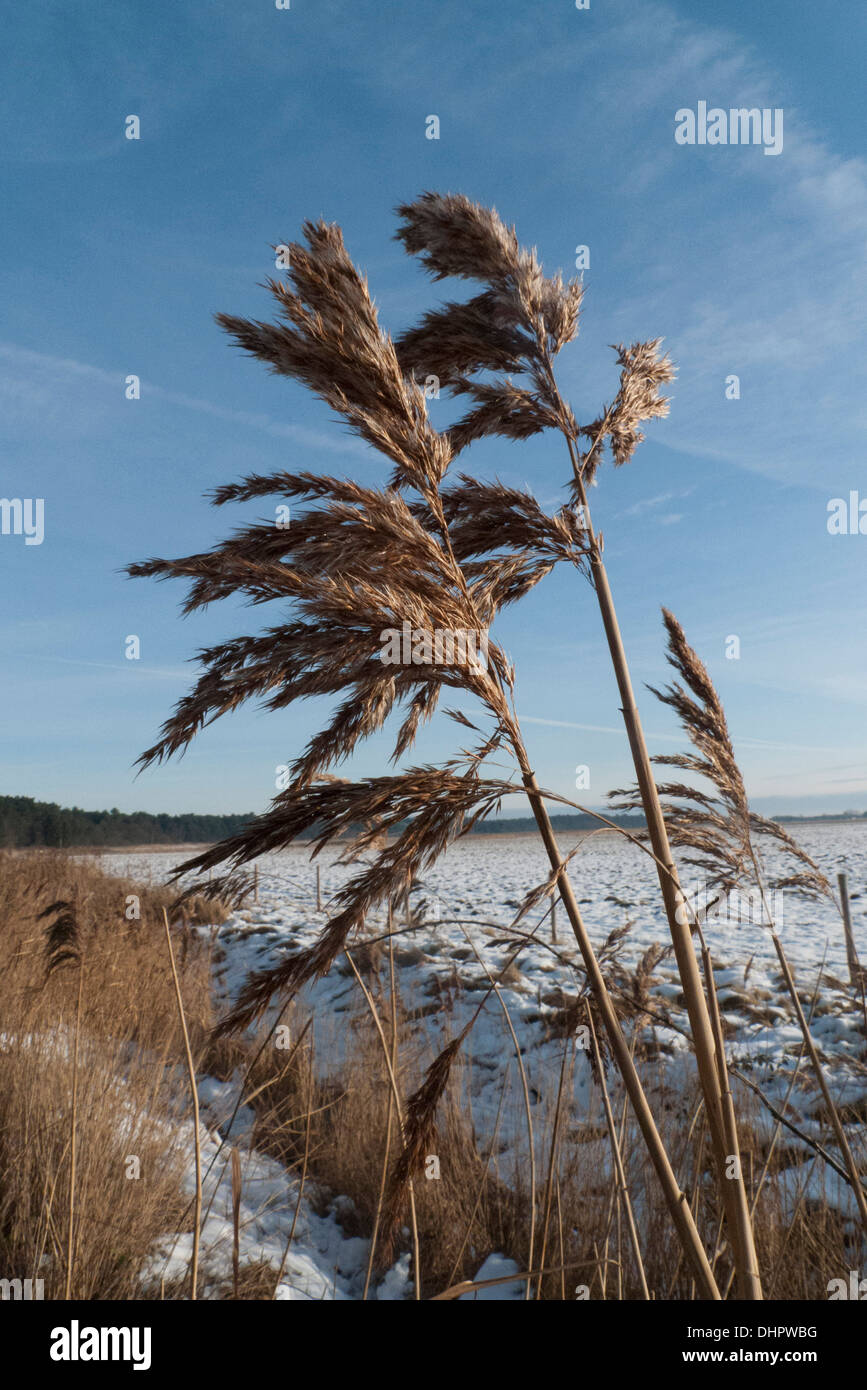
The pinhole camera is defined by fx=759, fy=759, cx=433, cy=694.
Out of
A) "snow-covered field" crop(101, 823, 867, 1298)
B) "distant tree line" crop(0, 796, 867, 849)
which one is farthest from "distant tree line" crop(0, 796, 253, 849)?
"snow-covered field" crop(101, 823, 867, 1298)

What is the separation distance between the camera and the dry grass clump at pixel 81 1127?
255 centimetres

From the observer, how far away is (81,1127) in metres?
2.95

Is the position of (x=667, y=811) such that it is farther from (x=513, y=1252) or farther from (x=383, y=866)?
(x=513, y=1252)

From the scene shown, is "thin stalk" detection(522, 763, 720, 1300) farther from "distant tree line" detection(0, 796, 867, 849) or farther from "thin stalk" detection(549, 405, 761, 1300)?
"distant tree line" detection(0, 796, 867, 849)

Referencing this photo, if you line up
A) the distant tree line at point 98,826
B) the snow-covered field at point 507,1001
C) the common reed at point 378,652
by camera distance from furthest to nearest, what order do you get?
the distant tree line at point 98,826
the snow-covered field at point 507,1001
the common reed at point 378,652

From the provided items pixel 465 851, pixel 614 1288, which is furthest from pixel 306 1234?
pixel 465 851

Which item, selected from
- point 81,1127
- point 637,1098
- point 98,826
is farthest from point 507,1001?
point 98,826

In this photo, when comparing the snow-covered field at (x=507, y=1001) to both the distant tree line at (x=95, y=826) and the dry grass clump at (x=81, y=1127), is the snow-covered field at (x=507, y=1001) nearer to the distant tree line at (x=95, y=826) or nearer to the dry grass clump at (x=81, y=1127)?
the dry grass clump at (x=81, y=1127)

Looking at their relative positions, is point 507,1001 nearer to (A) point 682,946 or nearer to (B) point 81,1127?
(B) point 81,1127

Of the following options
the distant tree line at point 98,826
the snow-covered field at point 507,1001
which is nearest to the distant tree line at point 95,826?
the distant tree line at point 98,826

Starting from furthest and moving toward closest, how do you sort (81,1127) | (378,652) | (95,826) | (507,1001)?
(95,826) → (507,1001) → (81,1127) → (378,652)

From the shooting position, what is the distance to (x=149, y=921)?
8477 mm

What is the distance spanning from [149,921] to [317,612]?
27.2 feet

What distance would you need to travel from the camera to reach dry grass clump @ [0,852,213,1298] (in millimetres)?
2555
